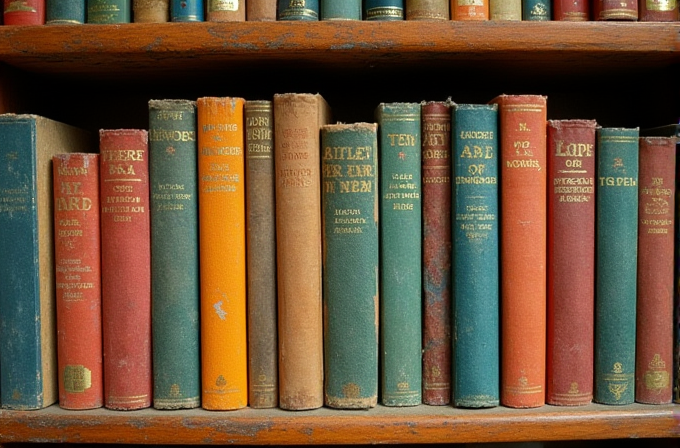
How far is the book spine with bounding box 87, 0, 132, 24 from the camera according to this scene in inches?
28.4

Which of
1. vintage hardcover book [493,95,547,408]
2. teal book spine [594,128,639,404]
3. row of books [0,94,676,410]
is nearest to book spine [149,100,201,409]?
row of books [0,94,676,410]

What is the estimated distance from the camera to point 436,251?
72cm

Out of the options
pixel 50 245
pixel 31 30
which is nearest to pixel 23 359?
pixel 50 245

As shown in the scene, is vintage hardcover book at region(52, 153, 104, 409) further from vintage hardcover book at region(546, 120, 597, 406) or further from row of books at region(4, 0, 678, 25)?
vintage hardcover book at region(546, 120, 597, 406)

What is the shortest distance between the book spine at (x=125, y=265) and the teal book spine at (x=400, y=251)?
26 centimetres

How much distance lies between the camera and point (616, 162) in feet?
2.34

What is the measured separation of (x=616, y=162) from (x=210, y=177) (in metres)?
0.45

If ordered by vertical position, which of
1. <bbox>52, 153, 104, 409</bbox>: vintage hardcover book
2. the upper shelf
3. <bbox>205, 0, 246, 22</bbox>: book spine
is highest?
<bbox>205, 0, 246, 22</bbox>: book spine

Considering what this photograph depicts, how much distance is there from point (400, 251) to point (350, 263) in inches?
2.3

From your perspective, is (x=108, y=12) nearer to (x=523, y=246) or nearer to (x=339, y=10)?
(x=339, y=10)

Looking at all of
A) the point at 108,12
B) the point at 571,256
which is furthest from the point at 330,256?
the point at 108,12

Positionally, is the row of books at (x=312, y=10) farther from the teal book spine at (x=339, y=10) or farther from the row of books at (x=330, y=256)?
the row of books at (x=330, y=256)

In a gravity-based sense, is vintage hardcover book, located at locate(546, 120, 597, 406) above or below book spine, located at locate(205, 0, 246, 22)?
below

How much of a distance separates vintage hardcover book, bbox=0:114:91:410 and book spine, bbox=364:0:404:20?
389 mm
